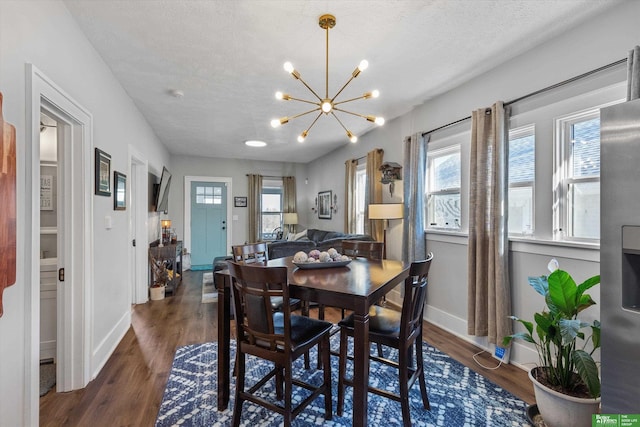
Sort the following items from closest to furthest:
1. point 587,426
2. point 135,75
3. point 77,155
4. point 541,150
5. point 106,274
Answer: point 587,426, point 77,155, point 541,150, point 106,274, point 135,75

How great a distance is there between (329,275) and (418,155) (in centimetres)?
227

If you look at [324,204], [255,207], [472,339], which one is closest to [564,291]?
[472,339]

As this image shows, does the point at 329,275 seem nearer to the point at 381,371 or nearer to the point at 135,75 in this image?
the point at 381,371

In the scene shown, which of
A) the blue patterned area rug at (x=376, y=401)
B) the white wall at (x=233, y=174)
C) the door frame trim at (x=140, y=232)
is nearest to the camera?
the blue patterned area rug at (x=376, y=401)

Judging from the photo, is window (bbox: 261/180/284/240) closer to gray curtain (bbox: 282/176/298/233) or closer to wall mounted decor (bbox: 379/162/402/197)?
gray curtain (bbox: 282/176/298/233)

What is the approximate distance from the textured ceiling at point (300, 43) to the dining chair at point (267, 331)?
5.54 ft

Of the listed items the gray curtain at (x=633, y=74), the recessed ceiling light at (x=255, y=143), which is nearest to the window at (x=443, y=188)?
the gray curtain at (x=633, y=74)

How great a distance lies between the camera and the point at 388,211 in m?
3.84

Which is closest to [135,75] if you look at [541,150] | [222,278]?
[222,278]

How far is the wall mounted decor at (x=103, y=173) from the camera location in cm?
242

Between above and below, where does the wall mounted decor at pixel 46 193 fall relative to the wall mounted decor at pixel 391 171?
below

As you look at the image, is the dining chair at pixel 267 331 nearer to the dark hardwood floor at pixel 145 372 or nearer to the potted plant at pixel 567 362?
the dark hardwood floor at pixel 145 372

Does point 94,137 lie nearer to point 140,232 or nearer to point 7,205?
point 7,205

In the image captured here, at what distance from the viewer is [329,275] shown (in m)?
1.90
